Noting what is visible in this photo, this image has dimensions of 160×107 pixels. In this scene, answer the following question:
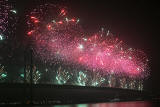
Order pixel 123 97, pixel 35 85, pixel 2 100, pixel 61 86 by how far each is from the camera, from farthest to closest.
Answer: pixel 123 97 < pixel 61 86 < pixel 35 85 < pixel 2 100

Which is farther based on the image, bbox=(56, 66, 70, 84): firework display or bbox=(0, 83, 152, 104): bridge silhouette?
bbox=(56, 66, 70, 84): firework display

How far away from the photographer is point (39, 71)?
102375 millimetres

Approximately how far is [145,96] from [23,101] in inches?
2469

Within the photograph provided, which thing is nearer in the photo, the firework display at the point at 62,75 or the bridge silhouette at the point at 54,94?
the bridge silhouette at the point at 54,94

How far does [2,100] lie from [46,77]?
110 feet

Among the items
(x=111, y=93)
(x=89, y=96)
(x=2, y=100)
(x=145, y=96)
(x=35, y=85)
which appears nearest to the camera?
(x=2, y=100)

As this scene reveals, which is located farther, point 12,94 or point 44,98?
point 44,98

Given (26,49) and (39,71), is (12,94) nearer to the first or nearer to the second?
(26,49)

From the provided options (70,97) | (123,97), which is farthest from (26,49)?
(123,97)

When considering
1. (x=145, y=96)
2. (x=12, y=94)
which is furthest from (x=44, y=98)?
(x=145, y=96)

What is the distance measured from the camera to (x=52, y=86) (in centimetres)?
8456

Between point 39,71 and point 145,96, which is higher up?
point 39,71

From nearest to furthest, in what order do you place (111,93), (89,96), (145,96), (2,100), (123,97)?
1. (2,100)
2. (89,96)
3. (111,93)
4. (123,97)
5. (145,96)

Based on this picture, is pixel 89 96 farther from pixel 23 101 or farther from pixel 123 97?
pixel 23 101
